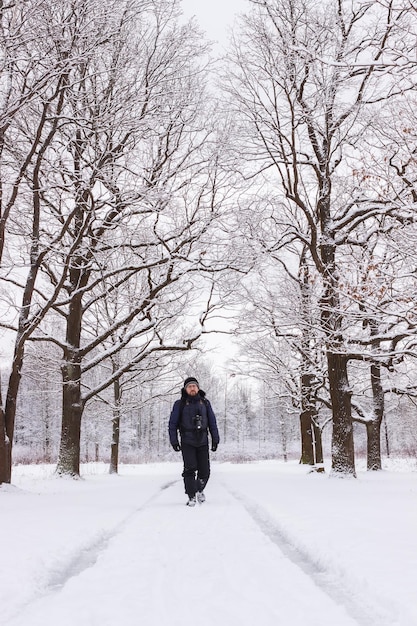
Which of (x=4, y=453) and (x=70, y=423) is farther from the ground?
(x=70, y=423)

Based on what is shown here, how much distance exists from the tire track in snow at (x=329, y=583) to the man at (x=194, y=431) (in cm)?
230

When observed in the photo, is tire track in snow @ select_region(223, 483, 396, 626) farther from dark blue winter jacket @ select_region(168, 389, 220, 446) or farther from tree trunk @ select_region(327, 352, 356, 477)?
tree trunk @ select_region(327, 352, 356, 477)

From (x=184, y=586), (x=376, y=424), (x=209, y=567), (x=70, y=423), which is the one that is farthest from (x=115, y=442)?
(x=184, y=586)

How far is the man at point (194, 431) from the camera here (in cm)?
768

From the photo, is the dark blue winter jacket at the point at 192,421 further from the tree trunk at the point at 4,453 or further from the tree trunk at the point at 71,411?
the tree trunk at the point at 71,411

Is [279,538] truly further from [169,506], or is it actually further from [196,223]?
[196,223]

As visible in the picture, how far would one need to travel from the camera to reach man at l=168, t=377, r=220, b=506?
768 cm

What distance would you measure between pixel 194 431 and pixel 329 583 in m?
4.86

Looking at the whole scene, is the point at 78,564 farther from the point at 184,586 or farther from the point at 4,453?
the point at 4,453

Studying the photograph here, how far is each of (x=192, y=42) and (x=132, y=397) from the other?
1977 centimetres

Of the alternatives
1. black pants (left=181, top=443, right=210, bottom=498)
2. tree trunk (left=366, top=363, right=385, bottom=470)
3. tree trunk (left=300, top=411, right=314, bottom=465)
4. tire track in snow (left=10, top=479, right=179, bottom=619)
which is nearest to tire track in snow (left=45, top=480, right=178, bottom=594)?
tire track in snow (left=10, top=479, right=179, bottom=619)

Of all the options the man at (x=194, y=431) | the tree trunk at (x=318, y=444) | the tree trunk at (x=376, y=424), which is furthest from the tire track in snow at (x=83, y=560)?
the tree trunk at (x=318, y=444)

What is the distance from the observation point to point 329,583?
10.5 ft

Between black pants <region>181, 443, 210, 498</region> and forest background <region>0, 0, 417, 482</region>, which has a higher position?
forest background <region>0, 0, 417, 482</region>
